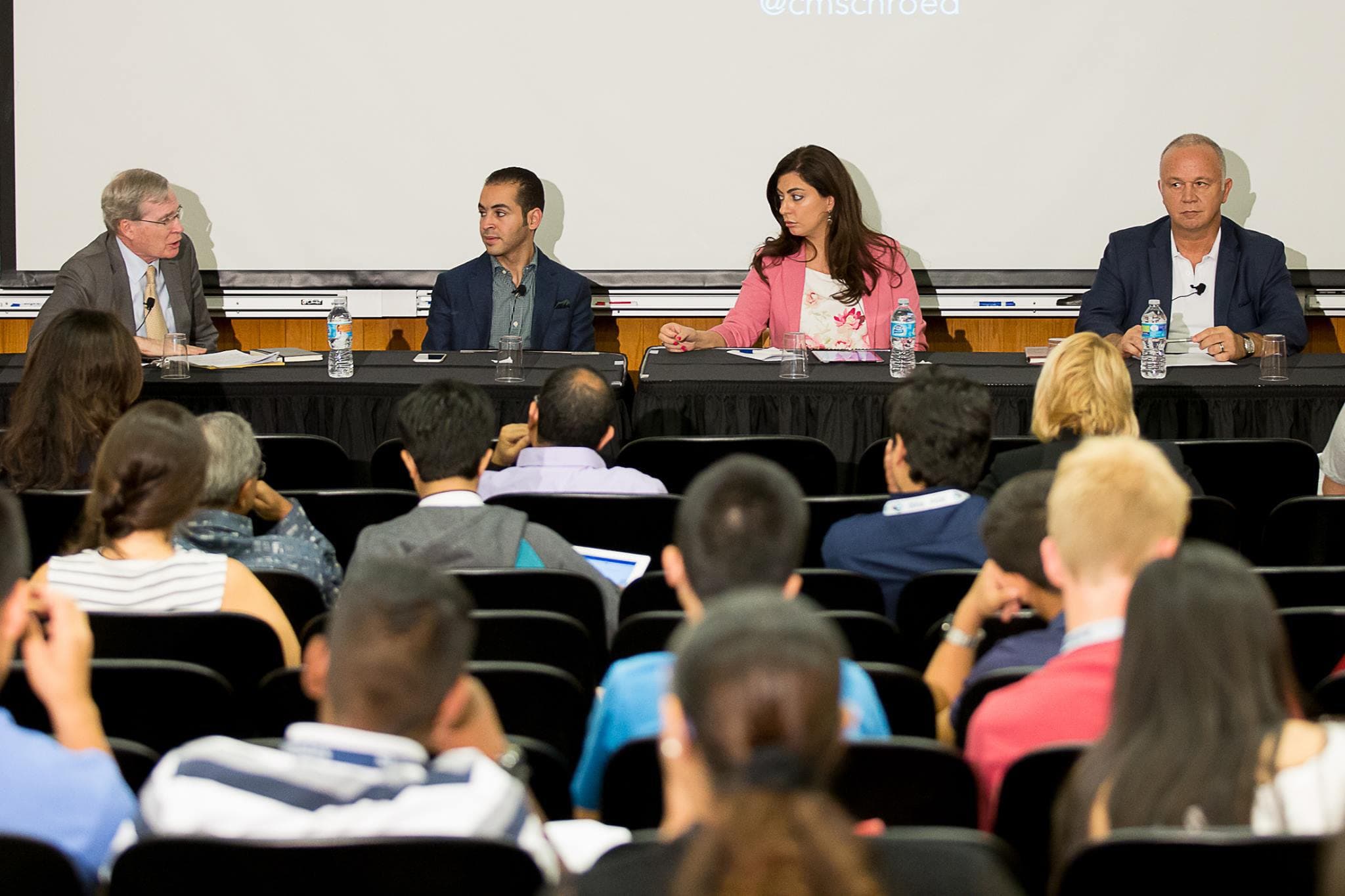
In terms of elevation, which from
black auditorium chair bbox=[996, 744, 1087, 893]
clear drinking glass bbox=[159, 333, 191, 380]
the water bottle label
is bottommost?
black auditorium chair bbox=[996, 744, 1087, 893]

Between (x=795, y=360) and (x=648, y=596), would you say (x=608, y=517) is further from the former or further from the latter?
(x=795, y=360)

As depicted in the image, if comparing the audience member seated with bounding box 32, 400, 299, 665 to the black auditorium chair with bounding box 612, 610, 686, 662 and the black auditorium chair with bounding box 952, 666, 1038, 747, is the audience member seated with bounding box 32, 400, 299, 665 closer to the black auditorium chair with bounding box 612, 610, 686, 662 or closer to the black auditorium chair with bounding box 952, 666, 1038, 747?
the black auditorium chair with bounding box 612, 610, 686, 662

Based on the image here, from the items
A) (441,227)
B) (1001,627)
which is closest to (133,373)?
(1001,627)

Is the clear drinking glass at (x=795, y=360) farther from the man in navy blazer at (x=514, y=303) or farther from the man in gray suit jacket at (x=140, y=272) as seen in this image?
the man in gray suit jacket at (x=140, y=272)

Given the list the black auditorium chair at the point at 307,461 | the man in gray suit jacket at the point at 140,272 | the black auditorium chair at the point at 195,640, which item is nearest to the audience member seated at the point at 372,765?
the black auditorium chair at the point at 195,640

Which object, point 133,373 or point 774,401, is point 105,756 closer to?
point 133,373

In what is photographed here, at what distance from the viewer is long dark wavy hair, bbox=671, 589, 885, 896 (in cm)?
112

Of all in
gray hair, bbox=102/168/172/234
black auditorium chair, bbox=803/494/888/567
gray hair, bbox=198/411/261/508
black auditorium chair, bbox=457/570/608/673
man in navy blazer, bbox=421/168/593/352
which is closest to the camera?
black auditorium chair, bbox=457/570/608/673

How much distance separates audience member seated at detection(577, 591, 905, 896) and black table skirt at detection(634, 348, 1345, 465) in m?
3.43

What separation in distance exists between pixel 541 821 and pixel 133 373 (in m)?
2.32

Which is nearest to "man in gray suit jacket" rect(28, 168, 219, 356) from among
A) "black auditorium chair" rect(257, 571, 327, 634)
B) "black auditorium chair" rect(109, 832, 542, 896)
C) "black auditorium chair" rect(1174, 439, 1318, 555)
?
"black auditorium chair" rect(257, 571, 327, 634)

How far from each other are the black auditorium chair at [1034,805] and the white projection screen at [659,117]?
15.4 ft

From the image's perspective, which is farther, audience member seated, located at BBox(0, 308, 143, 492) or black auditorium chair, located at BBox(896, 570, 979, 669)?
audience member seated, located at BBox(0, 308, 143, 492)

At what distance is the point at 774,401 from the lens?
490 centimetres
